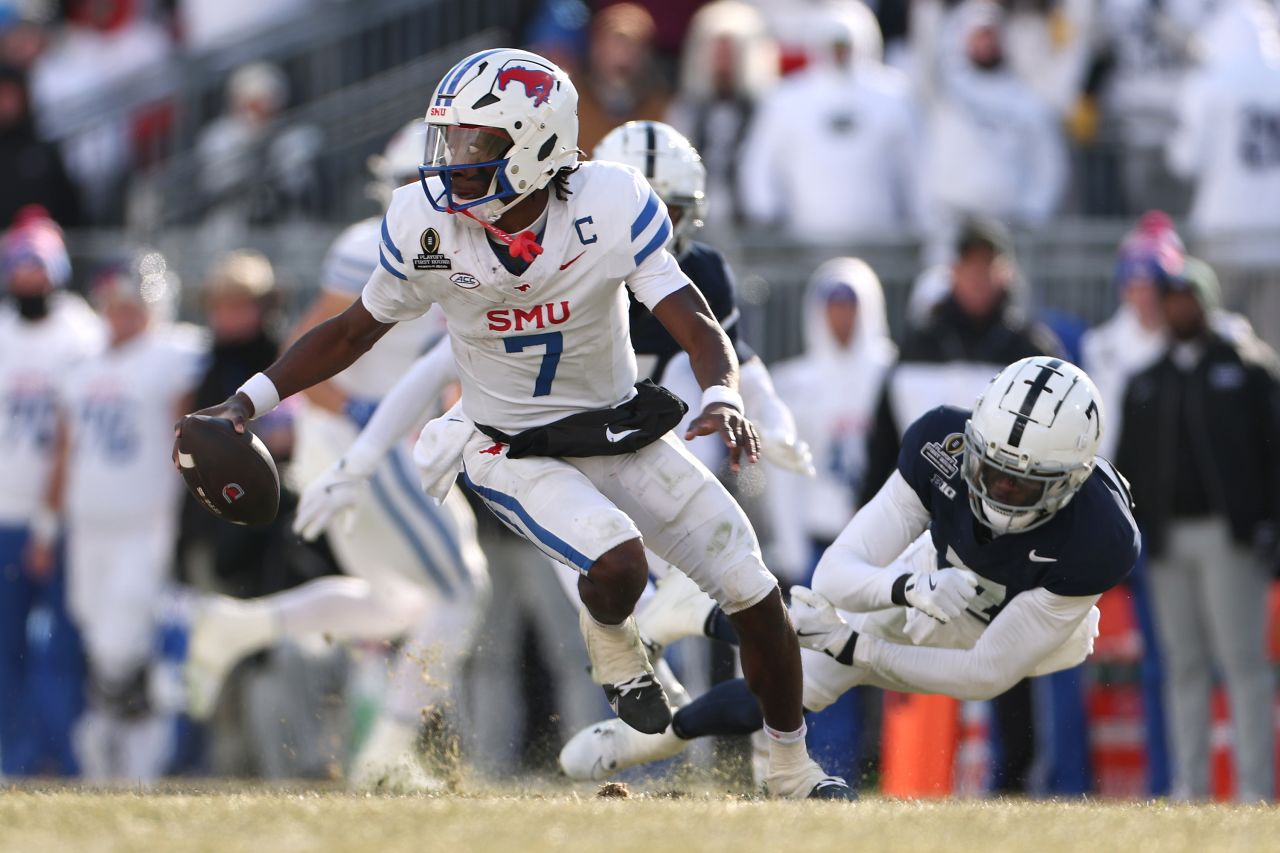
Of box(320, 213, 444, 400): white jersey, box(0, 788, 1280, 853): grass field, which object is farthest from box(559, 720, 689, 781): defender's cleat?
box(320, 213, 444, 400): white jersey

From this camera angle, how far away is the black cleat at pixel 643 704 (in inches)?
274

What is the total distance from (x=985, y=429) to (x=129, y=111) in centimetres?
855

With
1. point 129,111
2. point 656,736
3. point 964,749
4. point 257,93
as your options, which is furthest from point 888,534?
point 129,111

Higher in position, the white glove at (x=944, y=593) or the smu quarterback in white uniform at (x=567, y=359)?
the smu quarterback in white uniform at (x=567, y=359)

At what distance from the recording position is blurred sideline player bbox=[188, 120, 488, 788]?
8.98 metres

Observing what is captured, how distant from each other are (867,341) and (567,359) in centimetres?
407

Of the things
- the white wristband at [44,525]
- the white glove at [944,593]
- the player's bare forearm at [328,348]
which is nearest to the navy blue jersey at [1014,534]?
the white glove at [944,593]

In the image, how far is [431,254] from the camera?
686 cm

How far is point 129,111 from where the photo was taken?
14352mm

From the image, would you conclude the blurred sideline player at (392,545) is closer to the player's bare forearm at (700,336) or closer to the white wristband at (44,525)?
the white wristband at (44,525)

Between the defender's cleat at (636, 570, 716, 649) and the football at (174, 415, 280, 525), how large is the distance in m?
1.51

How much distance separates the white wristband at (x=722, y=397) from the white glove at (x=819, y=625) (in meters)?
1.00

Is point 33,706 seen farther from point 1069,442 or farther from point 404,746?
point 1069,442

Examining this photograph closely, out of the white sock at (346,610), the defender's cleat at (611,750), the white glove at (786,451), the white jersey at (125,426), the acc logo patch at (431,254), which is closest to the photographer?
the acc logo patch at (431,254)
